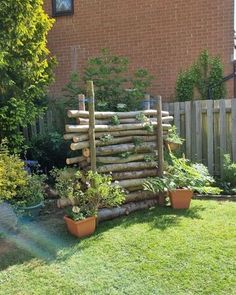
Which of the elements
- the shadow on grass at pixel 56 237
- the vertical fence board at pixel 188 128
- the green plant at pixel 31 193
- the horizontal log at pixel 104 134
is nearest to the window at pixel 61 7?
the vertical fence board at pixel 188 128

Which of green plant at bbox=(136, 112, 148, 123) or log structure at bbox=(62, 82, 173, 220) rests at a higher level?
green plant at bbox=(136, 112, 148, 123)

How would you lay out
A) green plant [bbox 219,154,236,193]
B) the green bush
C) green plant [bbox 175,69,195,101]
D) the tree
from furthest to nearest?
1. green plant [bbox 175,69,195,101]
2. the green bush
3. green plant [bbox 219,154,236,193]
4. the tree

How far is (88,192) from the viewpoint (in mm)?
5293

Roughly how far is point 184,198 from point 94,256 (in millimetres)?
2079

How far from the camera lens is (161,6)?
9773mm

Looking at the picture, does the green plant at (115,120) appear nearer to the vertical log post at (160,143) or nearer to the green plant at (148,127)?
the green plant at (148,127)

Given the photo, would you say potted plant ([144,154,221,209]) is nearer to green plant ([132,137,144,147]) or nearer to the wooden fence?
green plant ([132,137,144,147])

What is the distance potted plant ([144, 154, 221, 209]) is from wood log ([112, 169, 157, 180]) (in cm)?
17

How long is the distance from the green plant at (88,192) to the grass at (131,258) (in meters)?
0.32

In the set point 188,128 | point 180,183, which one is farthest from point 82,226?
point 188,128

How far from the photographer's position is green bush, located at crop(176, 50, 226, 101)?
912cm

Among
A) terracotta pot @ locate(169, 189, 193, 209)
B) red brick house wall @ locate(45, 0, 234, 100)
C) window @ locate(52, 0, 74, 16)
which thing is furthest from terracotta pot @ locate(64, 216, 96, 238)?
window @ locate(52, 0, 74, 16)

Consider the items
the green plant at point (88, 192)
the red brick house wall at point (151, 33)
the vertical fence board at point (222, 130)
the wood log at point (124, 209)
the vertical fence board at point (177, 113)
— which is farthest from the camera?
the red brick house wall at point (151, 33)

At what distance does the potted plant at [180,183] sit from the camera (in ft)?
19.9
